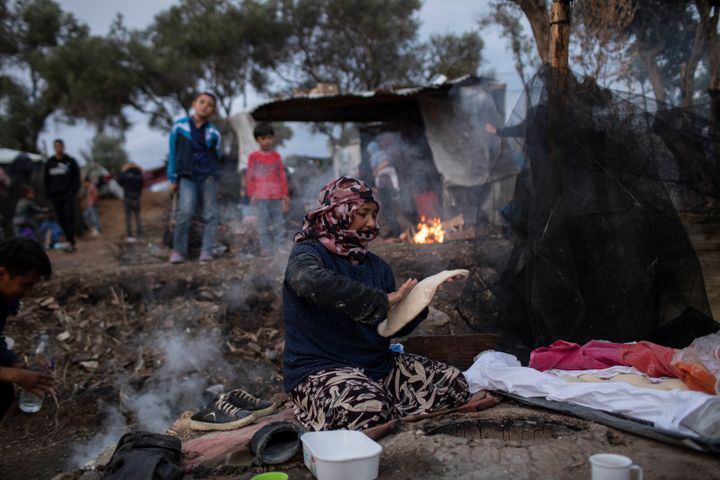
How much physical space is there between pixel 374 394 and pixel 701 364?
1.80 m

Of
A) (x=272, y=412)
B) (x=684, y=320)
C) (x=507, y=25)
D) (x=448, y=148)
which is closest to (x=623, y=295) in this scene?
(x=684, y=320)

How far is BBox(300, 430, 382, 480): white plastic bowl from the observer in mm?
2355

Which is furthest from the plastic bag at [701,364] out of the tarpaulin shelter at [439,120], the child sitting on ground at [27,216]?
the child sitting on ground at [27,216]

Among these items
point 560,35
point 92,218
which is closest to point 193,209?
point 560,35

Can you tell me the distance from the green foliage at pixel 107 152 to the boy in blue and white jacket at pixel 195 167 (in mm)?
24303

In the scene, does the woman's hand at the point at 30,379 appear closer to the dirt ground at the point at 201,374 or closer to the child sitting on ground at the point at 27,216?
the dirt ground at the point at 201,374

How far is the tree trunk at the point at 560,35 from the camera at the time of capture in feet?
14.8

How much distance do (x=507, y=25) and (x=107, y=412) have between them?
1102 cm

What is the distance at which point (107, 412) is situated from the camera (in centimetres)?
537

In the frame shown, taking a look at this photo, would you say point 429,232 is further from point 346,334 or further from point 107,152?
point 107,152

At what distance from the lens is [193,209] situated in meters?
7.38

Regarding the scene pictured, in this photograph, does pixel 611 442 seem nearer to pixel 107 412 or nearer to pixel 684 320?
pixel 684 320

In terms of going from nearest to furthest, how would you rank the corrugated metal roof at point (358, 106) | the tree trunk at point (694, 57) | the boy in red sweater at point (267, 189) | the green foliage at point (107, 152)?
the tree trunk at point (694, 57) → the boy in red sweater at point (267, 189) → the corrugated metal roof at point (358, 106) → the green foliage at point (107, 152)

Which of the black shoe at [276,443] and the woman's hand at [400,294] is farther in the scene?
the woman's hand at [400,294]
